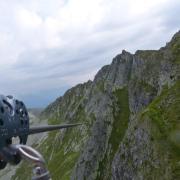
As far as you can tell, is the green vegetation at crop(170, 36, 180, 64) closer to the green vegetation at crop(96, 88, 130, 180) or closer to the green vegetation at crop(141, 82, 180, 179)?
the green vegetation at crop(141, 82, 180, 179)

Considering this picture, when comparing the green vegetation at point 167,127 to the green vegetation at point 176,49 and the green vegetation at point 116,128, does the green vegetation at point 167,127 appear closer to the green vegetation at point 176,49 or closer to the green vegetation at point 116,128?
the green vegetation at point 176,49

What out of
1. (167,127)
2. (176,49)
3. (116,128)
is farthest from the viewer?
(116,128)

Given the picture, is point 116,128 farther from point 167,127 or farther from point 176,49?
point 167,127

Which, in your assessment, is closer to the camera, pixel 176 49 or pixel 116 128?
pixel 176 49

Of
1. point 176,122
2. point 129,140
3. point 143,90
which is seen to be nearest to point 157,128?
point 176,122

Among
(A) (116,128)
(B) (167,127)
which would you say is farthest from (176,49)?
(A) (116,128)

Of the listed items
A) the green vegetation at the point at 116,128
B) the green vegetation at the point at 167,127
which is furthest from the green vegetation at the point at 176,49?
the green vegetation at the point at 116,128

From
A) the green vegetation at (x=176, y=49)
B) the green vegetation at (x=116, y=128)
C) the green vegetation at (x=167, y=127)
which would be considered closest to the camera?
the green vegetation at (x=167, y=127)

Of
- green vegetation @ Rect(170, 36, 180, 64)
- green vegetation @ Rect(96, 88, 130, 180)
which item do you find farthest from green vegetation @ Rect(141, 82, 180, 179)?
green vegetation @ Rect(96, 88, 130, 180)

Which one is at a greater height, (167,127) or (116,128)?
(167,127)

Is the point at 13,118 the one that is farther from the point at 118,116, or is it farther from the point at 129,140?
the point at 118,116

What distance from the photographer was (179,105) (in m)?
75.8

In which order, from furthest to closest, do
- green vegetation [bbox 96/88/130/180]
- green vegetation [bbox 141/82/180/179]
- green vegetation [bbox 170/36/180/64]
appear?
1. green vegetation [bbox 96/88/130/180]
2. green vegetation [bbox 170/36/180/64]
3. green vegetation [bbox 141/82/180/179]

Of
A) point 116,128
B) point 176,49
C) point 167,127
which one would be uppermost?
point 176,49
